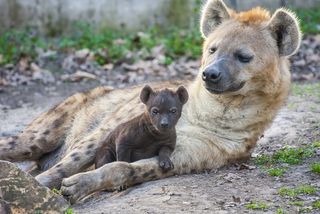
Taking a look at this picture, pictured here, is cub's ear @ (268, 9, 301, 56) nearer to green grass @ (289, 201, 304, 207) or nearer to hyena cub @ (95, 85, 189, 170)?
hyena cub @ (95, 85, 189, 170)

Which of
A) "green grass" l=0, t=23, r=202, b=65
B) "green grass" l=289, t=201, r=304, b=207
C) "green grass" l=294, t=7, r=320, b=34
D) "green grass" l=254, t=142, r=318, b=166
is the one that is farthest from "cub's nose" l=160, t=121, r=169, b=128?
"green grass" l=294, t=7, r=320, b=34

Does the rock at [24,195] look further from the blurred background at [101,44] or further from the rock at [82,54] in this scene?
the rock at [82,54]

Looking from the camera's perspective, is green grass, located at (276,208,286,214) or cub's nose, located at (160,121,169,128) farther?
cub's nose, located at (160,121,169,128)

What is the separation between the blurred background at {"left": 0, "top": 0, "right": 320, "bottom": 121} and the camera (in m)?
9.20

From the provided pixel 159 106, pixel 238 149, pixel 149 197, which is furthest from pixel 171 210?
pixel 238 149

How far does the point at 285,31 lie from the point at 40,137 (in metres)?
2.05

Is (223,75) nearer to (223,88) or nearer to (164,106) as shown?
(223,88)

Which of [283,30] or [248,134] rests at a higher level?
[283,30]

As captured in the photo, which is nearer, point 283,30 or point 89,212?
point 89,212

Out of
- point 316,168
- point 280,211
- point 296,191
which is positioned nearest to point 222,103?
point 316,168

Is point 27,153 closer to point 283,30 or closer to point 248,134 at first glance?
point 248,134

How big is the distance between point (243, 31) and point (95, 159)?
1316 millimetres

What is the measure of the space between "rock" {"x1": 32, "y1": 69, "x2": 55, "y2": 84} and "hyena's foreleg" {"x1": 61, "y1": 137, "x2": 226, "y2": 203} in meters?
4.53

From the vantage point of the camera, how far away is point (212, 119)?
5.15 m
